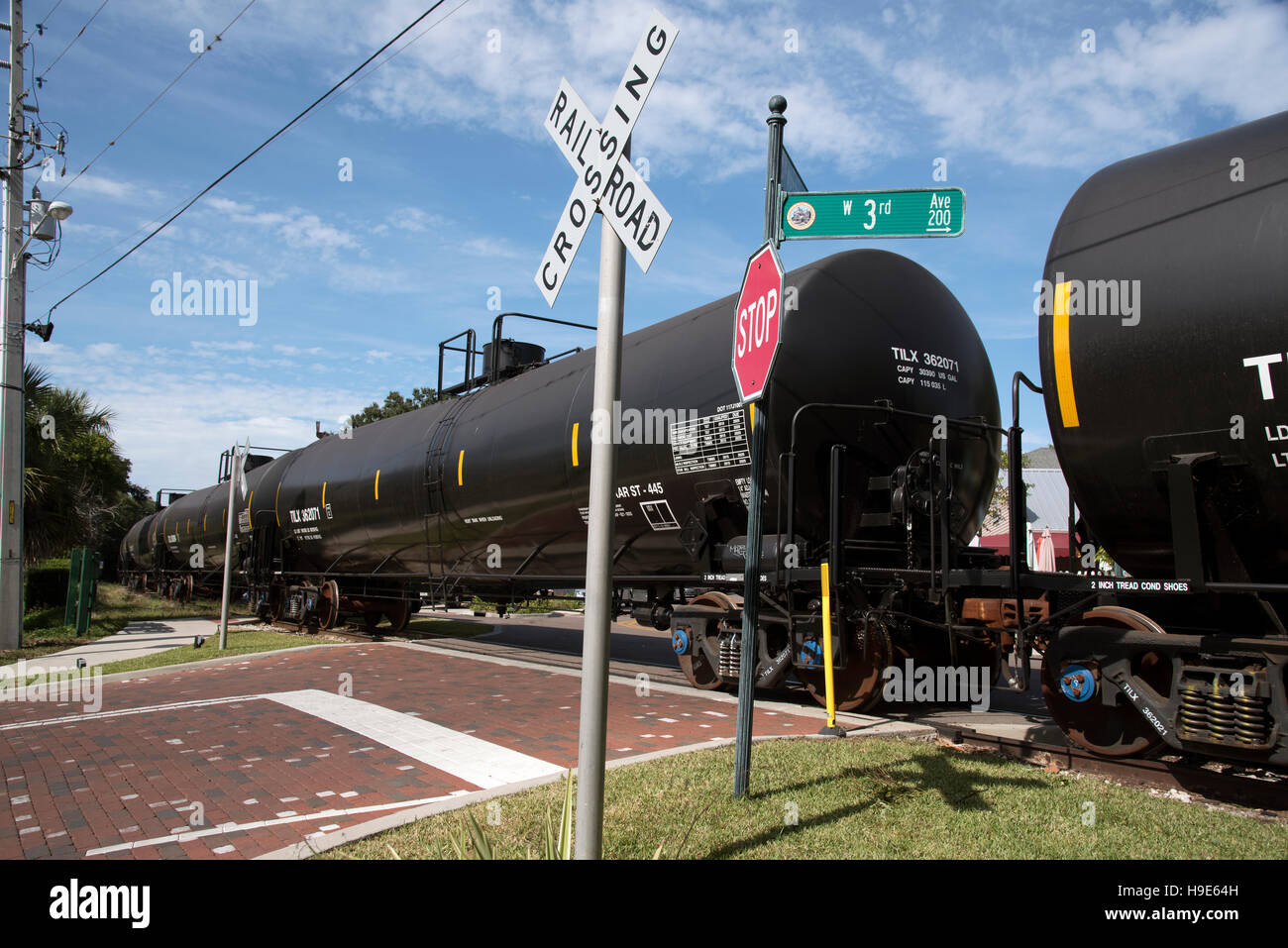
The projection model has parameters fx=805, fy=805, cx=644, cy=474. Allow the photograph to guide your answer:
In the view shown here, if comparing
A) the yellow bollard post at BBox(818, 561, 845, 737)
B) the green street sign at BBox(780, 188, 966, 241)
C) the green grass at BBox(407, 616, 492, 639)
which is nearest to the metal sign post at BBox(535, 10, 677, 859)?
the green street sign at BBox(780, 188, 966, 241)

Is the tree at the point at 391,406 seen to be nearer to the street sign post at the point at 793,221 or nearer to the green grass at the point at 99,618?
the green grass at the point at 99,618

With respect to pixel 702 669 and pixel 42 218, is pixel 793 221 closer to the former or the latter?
pixel 702 669

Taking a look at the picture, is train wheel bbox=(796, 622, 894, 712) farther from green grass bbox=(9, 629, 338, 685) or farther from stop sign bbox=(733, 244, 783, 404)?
green grass bbox=(9, 629, 338, 685)

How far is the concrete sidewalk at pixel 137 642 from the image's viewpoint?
39.8 ft

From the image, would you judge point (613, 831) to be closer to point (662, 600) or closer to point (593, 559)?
point (593, 559)

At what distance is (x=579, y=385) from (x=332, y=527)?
7982 mm

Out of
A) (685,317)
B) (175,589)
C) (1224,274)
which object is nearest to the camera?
(1224,274)

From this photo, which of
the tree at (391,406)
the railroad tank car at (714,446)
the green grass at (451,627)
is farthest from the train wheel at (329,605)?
the tree at (391,406)

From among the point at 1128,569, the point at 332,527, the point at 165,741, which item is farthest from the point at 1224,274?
the point at 332,527

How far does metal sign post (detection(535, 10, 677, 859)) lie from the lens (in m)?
3.10

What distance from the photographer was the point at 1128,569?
5.33 m

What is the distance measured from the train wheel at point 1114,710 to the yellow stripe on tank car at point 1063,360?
130 cm

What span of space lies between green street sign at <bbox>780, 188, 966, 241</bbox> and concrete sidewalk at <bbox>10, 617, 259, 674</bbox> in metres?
11.7

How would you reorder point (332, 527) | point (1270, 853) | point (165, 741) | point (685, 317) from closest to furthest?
1. point (1270, 853)
2. point (165, 741)
3. point (685, 317)
4. point (332, 527)
